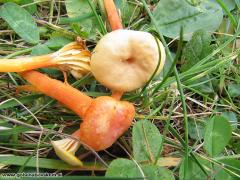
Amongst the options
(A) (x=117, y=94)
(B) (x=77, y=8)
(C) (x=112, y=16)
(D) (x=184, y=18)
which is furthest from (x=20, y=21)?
(D) (x=184, y=18)

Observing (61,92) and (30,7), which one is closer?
(61,92)

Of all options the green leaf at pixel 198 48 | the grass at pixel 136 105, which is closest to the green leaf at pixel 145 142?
the grass at pixel 136 105

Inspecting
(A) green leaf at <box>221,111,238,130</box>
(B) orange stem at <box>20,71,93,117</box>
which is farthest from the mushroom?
(A) green leaf at <box>221,111,238,130</box>

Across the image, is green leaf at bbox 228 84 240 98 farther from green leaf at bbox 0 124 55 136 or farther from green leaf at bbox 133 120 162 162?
green leaf at bbox 0 124 55 136

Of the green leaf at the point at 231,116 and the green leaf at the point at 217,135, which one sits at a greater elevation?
the green leaf at the point at 217,135

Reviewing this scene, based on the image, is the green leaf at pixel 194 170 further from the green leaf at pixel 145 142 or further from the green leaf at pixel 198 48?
the green leaf at pixel 198 48

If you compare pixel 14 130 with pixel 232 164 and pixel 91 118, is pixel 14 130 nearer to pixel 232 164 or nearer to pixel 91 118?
pixel 91 118

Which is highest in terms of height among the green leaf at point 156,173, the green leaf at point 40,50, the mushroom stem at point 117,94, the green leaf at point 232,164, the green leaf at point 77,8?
the green leaf at point 77,8
